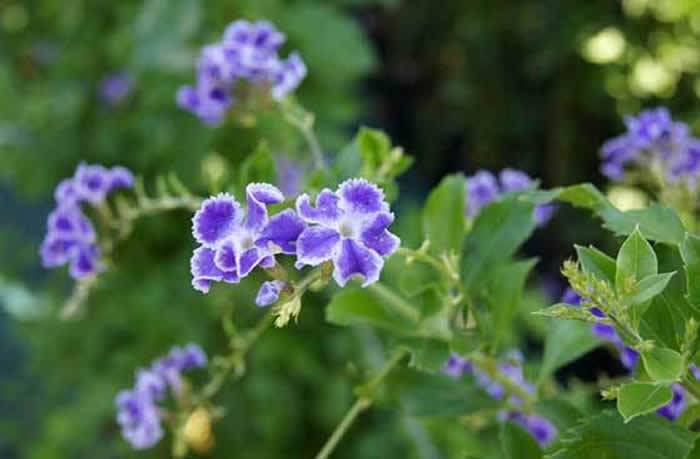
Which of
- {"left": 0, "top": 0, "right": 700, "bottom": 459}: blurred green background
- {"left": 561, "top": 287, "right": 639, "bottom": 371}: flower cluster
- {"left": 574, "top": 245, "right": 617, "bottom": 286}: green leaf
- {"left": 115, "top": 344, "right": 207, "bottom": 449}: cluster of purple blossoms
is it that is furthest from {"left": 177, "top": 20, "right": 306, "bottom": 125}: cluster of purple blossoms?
{"left": 0, "top": 0, "right": 700, "bottom": 459}: blurred green background

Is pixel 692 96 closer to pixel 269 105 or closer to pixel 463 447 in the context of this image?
pixel 463 447

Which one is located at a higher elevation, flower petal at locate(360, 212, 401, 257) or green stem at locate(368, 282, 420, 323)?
flower petal at locate(360, 212, 401, 257)

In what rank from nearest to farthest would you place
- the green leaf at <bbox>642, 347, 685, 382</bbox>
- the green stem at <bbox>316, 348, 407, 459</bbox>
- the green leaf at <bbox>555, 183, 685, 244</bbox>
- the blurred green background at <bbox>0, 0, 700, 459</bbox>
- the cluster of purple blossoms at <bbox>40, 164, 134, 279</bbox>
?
1. the green leaf at <bbox>642, 347, 685, 382</bbox>
2. the green leaf at <bbox>555, 183, 685, 244</bbox>
3. the green stem at <bbox>316, 348, 407, 459</bbox>
4. the cluster of purple blossoms at <bbox>40, 164, 134, 279</bbox>
5. the blurred green background at <bbox>0, 0, 700, 459</bbox>

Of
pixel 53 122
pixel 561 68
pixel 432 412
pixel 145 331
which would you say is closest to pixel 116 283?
pixel 145 331

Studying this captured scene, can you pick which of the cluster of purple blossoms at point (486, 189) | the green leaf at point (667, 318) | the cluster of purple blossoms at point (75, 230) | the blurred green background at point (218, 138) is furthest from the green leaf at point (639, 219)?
the blurred green background at point (218, 138)

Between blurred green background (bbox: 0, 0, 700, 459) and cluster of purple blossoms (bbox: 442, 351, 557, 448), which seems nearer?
cluster of purple blossoms (bbox: 442, 351, 557, 448)

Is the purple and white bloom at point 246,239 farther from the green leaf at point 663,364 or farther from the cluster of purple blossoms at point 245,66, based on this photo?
the cluster of purple blossoms at point 245,66

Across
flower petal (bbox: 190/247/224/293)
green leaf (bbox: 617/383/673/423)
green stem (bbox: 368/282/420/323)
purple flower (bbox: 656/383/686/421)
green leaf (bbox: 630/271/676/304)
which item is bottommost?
purple flower (bbox: 656/383/686/421)

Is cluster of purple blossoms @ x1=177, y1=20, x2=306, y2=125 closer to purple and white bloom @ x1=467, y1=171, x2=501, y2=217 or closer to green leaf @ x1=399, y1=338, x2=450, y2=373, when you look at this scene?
purple and white bloom @ x1=467, y1=171, x2=501, y2=217
